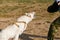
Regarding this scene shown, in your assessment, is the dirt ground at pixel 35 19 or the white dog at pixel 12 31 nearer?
the white dog at pixel 12 31

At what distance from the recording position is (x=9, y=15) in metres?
11.1

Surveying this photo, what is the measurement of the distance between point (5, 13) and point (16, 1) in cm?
252

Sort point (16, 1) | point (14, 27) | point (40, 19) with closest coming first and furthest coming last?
1. point (14, 27)
2. point (40, 19)
3. point (16, 1)

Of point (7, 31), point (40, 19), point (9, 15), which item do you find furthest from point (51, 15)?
point (7, 31)

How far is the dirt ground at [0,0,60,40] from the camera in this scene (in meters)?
8.12

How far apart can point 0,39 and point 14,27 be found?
990 mm

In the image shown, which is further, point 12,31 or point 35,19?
point 35,19

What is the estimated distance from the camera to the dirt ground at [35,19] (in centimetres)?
812

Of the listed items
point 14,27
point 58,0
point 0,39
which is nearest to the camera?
point 58,0

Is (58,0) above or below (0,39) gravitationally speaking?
above

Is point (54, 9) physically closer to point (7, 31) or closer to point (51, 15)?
point (7, 31)

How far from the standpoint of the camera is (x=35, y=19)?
10172 millimetres

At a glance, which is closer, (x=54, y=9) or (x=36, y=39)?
(x=54, y=9)

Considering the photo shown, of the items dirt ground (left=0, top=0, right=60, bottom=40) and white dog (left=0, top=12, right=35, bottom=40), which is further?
dirt ground (left=0, top=0, right=60, bottom=40)
